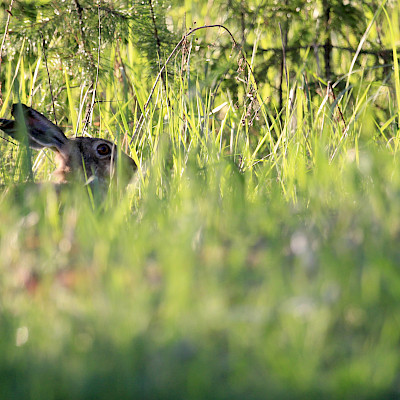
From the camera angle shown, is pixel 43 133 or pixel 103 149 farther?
pixel 103 149

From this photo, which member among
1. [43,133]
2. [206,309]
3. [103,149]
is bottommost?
[206,309]

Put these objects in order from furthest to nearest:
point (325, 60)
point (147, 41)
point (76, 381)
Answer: point (325, 60) → point (147, 41) → point (76, 381)

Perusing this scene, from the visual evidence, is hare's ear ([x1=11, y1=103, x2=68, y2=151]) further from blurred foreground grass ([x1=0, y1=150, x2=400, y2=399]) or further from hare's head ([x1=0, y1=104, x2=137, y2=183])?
blurred foreground grass ([x1=0, y1=150, x2=400, y2=399])

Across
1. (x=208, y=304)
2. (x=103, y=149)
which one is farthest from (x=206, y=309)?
(x=103, y=149)

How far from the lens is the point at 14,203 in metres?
3.08

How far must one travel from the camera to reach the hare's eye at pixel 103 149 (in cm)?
510

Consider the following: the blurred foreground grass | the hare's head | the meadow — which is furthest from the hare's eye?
the blurred foreground grass

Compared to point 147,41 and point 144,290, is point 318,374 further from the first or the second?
point 147,41

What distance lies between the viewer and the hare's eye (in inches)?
201

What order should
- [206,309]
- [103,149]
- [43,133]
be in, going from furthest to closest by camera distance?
1. [103,149]
2. [43,133]
3. [206,309]

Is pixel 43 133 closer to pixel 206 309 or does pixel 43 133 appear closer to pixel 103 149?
pixel 103 149

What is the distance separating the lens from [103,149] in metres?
5.14

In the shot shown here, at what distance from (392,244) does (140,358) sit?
1.04 metres

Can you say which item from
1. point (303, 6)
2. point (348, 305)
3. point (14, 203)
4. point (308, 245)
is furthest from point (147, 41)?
point (348, 305)
